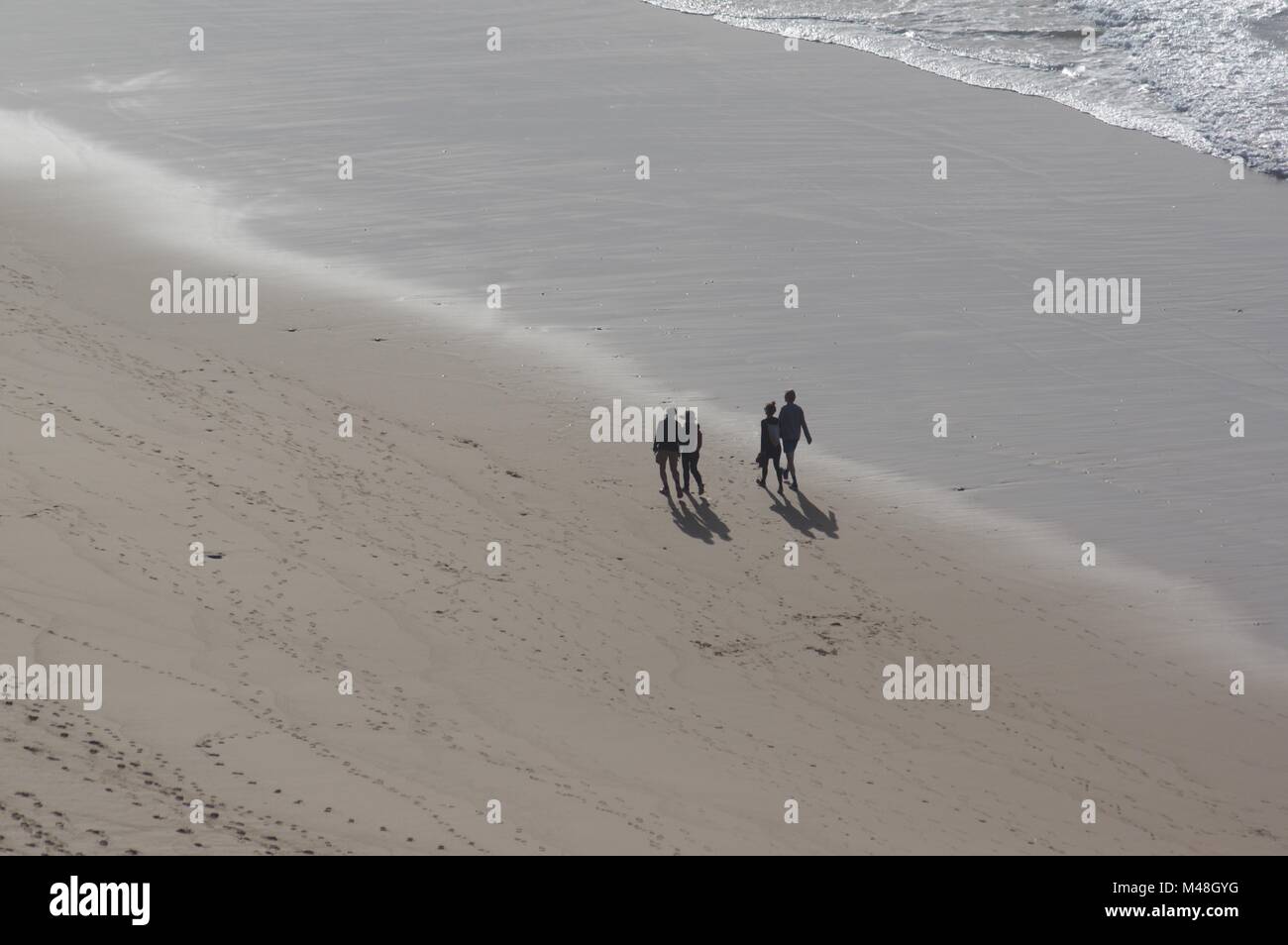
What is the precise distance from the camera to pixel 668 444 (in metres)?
16.7

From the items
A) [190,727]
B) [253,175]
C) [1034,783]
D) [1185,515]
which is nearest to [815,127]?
[253,175]

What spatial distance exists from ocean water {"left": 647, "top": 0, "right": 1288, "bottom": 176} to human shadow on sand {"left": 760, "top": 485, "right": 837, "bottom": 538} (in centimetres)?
1412

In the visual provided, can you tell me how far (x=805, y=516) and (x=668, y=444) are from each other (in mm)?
1820

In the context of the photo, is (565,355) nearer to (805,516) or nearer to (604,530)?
(604,530)

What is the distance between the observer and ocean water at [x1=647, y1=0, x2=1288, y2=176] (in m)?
28.1

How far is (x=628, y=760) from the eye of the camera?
38.1 feet

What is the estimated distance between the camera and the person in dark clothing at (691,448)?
16.7 metres

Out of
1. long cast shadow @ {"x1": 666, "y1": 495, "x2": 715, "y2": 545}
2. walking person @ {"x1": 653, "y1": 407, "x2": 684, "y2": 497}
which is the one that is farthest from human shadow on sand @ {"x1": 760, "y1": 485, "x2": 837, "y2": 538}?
walking person @ {"x1": 653, "y1": 407, "x2": 684, "y2": 497}

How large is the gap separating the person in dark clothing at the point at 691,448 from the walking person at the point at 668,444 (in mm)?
94

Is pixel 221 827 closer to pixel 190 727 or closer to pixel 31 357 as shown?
pixel 190 727

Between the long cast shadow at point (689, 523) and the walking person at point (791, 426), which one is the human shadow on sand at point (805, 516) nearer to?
the walking person at point (791, 426)

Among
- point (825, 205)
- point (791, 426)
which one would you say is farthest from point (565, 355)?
point (825, 205)

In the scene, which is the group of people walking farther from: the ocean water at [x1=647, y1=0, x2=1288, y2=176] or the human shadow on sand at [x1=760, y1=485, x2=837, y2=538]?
the ocean water at [x1=647, y1=0, x2=1288, y2=176]

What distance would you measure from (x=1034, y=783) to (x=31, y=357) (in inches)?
526
